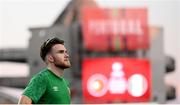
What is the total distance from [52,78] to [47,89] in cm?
10

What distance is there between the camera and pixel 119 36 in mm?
14492

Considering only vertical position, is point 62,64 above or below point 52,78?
above

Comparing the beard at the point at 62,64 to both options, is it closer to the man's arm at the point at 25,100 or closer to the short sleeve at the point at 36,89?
the short sleeve at the point at 36,89

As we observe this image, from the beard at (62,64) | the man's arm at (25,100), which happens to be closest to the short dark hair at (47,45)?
the beard at (62,64)

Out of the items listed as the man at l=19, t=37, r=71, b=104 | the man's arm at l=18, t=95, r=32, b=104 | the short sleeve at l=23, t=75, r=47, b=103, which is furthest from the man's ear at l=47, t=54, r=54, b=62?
the man's arm at l=18, t=95, r=32, b=104

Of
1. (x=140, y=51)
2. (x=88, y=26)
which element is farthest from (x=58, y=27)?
(x=140, y=51)

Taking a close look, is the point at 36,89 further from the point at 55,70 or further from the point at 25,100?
the point at 55,70

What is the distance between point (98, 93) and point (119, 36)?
7.49 ft

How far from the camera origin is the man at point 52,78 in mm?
2879

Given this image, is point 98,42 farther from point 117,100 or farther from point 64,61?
point 64,61

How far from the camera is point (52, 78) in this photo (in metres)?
2.98

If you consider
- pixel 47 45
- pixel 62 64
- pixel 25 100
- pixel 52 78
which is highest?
pixel 47 45

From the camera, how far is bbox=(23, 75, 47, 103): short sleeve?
282 centimetres

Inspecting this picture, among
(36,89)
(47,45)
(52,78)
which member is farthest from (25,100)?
(47,45)
